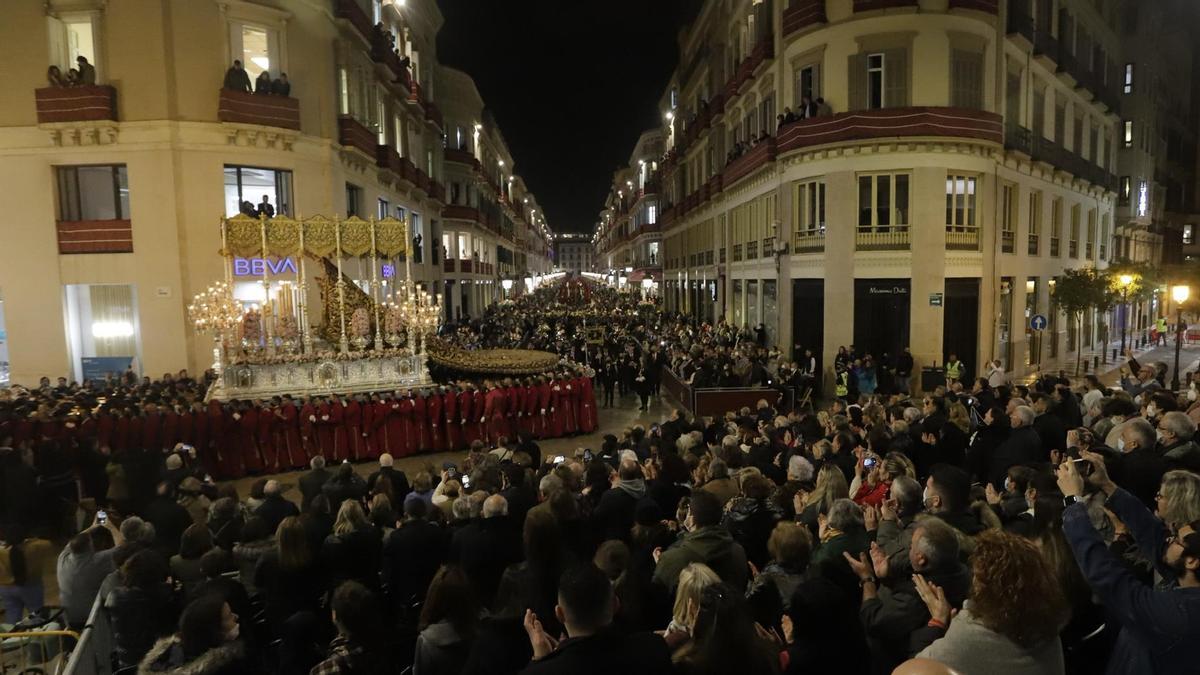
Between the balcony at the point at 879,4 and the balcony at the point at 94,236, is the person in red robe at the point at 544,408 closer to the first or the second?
the balcony at the point at 94,236

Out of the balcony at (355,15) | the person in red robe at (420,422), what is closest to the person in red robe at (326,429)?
the person in red robe at (420,422)

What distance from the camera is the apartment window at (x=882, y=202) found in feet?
66.5

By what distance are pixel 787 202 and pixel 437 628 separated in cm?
2120

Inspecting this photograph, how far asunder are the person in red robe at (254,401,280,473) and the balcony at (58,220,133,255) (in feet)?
30.9

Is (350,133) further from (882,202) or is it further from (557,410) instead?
(882,202)

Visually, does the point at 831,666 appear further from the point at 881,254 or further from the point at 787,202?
the point at 787,202

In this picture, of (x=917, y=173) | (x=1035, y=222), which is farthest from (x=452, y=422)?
(x=1035, y=222)

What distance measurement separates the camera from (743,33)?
96.1 feet

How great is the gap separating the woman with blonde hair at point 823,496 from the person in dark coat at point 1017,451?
2.75 m

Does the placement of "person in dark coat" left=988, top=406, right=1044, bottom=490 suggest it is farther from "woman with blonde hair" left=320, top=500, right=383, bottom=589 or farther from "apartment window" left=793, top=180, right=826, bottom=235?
"apartment window" left=793, top=180, right=826, bottom=235

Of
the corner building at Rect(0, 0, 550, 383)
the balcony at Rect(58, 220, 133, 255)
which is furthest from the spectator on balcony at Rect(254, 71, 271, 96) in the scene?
the balcony at Rect(58, 220, 133, 255)

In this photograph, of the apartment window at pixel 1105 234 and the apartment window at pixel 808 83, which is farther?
the apartment window at pixel 1105 234

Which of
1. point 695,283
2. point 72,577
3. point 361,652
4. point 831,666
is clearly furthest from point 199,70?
point 695,283

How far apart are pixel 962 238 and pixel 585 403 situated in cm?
1316
